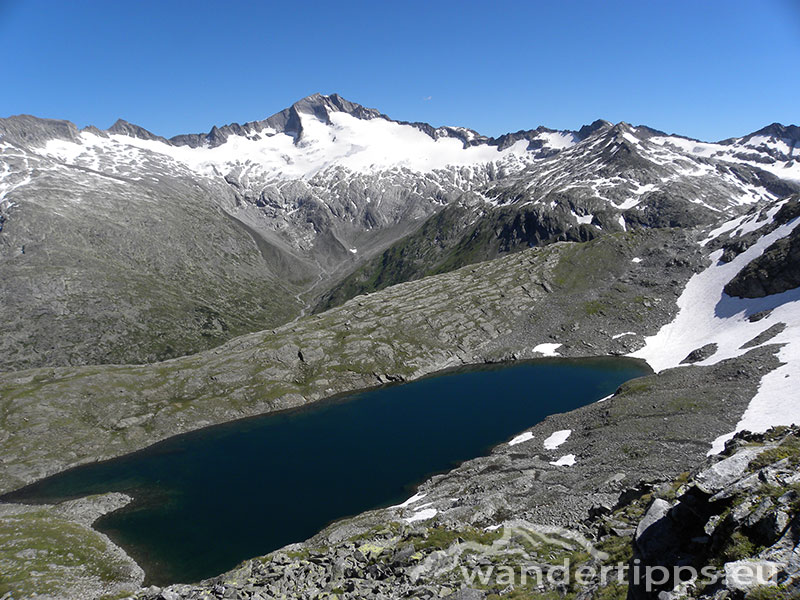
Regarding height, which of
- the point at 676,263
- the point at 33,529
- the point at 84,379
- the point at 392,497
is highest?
the point at 84,379

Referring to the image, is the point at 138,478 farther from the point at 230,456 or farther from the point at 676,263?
the point at 676,263

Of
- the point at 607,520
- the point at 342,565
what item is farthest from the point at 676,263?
the point at 342,565

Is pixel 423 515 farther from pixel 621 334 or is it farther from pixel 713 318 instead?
pixel 713 318

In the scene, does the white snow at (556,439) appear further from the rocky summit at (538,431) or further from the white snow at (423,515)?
the white snow at (423,515)

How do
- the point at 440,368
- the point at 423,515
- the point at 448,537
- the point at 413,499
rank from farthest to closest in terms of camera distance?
1. the point at 440,368
2. the point at 413,499
3. the point at 423,515
4. the point at 448,537

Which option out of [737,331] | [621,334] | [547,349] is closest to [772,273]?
[737,331]
